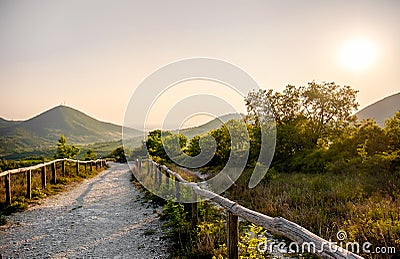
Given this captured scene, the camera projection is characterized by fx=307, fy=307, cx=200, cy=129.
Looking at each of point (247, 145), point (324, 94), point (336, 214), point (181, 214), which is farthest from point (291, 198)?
point (324, 94)

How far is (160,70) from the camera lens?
11477 millimetres

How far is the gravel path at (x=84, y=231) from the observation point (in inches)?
243

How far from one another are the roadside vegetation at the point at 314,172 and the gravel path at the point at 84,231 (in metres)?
0.73

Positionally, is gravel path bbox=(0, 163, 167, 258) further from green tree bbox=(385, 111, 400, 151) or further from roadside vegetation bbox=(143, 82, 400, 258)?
green tree bbox=(385, 111, 400, 151)

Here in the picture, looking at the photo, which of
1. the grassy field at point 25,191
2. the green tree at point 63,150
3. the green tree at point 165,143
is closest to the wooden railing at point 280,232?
the grassy field at point 25,191

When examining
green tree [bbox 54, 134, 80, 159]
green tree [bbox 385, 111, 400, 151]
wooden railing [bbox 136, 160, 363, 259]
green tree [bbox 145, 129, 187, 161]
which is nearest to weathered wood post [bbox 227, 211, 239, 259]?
wooden railing [bbox 136, 160, 363, 259]

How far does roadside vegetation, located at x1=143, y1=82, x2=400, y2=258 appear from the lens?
5.95 m

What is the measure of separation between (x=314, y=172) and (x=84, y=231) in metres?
12.1

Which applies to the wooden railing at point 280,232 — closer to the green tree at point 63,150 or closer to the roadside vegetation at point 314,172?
the roadside vegetation at point 314,172

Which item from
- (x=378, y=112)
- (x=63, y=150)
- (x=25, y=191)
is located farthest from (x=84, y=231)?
(x=63, y=150)

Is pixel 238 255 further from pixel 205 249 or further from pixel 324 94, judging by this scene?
pixel 324 94

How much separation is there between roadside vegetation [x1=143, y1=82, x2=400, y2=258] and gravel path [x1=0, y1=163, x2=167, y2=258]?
2.41 ft

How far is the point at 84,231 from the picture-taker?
24.7 feet

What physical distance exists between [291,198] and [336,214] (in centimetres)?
168
